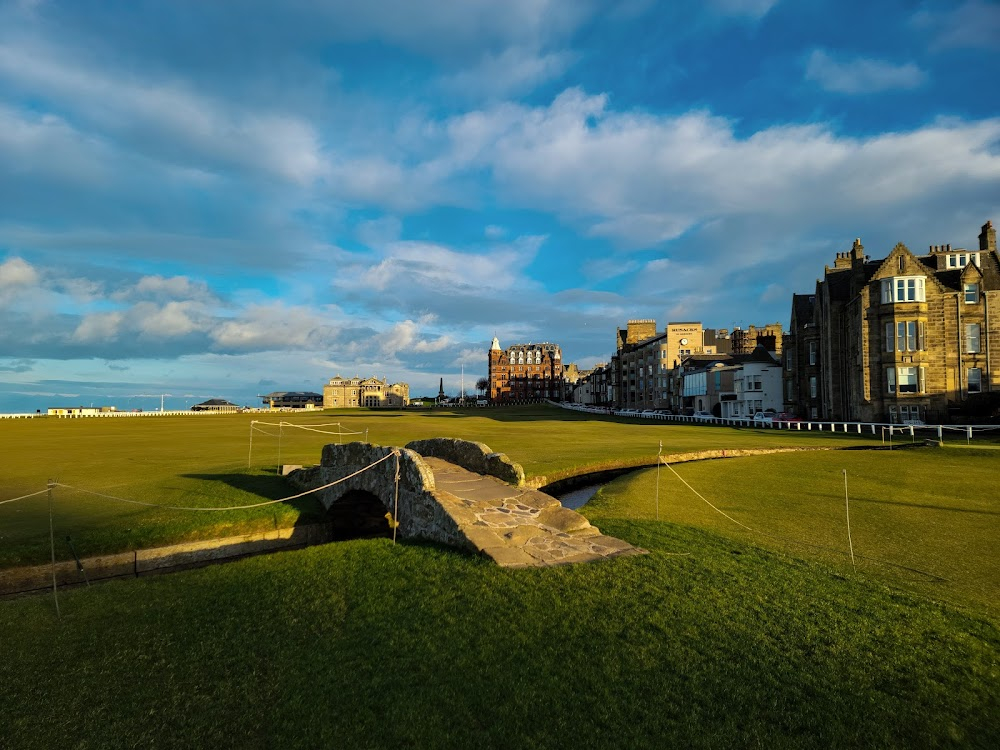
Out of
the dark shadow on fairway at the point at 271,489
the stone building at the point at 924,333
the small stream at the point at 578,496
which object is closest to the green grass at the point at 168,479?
the dark shadow on fairway at the point at 271,489

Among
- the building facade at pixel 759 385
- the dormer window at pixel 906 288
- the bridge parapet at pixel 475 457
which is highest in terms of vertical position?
the dormer window at pixel 906 288

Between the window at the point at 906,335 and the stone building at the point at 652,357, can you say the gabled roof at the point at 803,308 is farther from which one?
the stone building at the point at 652,357

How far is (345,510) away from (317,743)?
15.0 meters

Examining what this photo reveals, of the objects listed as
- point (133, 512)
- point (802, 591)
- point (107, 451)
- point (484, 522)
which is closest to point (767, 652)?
point (802, 591)

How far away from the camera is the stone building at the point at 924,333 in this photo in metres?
44.2

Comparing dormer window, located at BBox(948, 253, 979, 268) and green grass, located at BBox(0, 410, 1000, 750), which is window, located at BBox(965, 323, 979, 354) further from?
green grass, located at BBox(0, 410, 1000, 750)

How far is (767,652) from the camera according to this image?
6766 millimetres

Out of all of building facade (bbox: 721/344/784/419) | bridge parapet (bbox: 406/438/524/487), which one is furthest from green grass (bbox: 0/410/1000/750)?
building facade (bbox: 721/344/784/419)

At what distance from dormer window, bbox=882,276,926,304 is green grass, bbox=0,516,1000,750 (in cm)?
4727

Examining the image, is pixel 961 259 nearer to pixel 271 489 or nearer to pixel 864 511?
pixel 864 511

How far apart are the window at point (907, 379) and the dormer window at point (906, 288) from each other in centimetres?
622

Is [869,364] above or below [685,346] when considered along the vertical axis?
below

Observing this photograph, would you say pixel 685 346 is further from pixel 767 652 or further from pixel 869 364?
pixel 767 652

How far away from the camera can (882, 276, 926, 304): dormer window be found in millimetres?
44781
